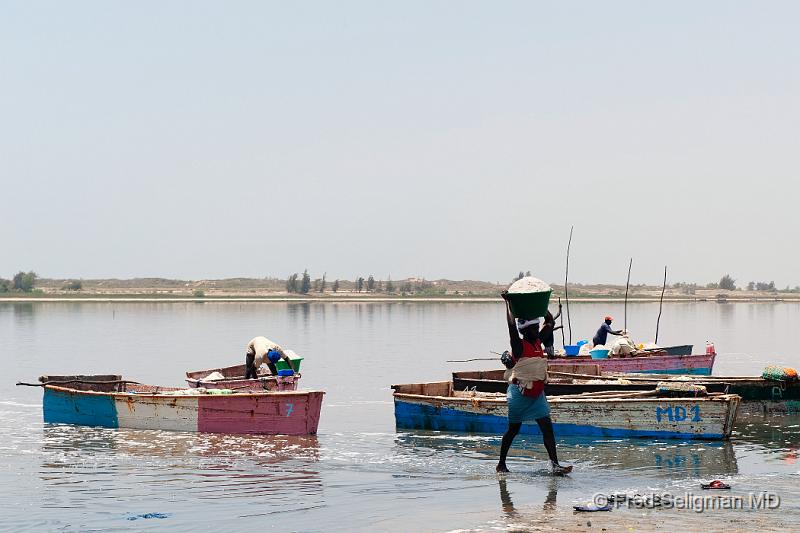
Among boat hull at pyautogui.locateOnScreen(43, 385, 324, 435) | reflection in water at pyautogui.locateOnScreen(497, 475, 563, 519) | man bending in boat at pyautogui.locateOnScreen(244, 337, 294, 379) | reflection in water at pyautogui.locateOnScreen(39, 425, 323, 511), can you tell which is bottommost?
reflection in water at pyautogui.locateOnScreen(39, 425, 323, 511)

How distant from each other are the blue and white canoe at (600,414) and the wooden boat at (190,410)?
92.1 inches

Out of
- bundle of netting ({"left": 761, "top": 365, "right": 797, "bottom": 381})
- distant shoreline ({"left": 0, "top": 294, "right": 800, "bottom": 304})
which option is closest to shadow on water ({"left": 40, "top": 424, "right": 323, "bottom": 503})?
bundle of netting ({"left": 761, "top": 365, "right": 797, "bottom": 381})

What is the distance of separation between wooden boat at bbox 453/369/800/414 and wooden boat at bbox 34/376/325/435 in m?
4.39

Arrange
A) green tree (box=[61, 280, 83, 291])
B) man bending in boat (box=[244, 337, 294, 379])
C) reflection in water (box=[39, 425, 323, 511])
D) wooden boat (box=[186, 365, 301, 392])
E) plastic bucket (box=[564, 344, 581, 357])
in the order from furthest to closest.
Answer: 1. green tree (box=[61, 280, 83, 291])
2. plastic bucket (box=[564, 344, 581, 357])
3. man bending in boat (box=[244, 337, 294, 379])
4. wooden boat (box=[186, 365, 301, 392])
5. reflection in water (box=[39, 425, 323, 511])

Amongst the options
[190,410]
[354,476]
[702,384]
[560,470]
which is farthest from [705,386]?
[190,410]

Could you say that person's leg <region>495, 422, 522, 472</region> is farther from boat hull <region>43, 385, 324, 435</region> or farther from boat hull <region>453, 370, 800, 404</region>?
boat hull <region>453, 370, 800, 404</region>

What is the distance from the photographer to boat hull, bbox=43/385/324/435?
18.7 m

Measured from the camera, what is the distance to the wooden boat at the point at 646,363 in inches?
1040

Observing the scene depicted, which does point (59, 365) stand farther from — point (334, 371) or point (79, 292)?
point (79, 292)

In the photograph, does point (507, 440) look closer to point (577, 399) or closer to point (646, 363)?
point (577, 399)

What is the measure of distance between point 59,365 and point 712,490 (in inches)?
1263

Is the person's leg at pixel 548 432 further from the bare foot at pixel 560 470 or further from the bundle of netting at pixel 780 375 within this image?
the bundle of netting at pixel 780 375

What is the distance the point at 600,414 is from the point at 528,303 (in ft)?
17.7

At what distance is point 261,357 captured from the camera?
22.3 metres
